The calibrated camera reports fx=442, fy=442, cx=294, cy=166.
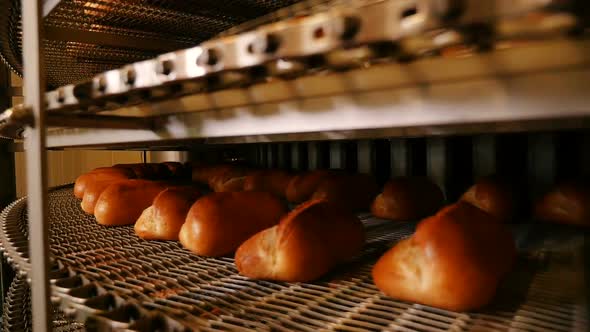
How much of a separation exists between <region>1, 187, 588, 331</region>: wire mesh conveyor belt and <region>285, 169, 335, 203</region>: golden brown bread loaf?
0.40 metres

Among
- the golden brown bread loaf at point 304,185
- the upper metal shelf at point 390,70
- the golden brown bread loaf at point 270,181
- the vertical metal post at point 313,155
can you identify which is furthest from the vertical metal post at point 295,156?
the upper metal shelf at point 390,70

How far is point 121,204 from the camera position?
4.16ft

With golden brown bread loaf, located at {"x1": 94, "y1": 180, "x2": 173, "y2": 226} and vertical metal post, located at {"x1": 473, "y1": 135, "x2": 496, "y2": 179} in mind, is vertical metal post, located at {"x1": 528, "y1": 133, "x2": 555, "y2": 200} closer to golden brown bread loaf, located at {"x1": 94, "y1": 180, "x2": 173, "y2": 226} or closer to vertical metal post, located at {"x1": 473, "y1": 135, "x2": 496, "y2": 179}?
vertical metal post, located at {"x1": 473, "y1": 135, "x2": 496, "y2": 179}

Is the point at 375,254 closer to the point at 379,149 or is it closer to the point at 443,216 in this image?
the point at 443,216

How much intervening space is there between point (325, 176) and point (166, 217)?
0.53 metres

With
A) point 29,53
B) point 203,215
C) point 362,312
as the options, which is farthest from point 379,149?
point 29,53

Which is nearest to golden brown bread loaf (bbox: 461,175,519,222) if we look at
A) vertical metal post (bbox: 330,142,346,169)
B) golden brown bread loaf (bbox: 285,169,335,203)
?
golden brown bread loaf (bbox: 285,169,335,203)

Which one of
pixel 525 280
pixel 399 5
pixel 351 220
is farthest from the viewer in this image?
pixel 351 220

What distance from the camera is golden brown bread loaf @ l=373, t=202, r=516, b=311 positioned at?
0.62 metres

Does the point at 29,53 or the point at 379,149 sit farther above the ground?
the point at 29,53

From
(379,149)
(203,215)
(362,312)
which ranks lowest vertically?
(362,312)

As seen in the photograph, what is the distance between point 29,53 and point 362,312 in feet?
2.22

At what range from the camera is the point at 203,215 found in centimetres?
94

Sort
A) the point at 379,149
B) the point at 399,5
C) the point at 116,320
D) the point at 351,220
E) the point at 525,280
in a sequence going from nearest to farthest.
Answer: the point at 399,5
the point at 116,320
the point at 525,280
the point at 351,220
the point at 379,149
